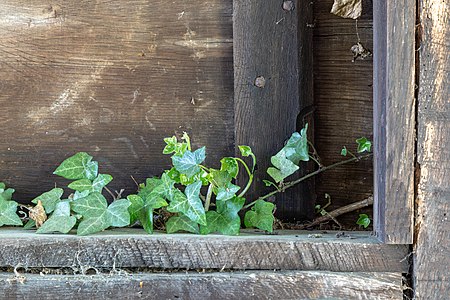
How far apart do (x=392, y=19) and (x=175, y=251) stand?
563mm

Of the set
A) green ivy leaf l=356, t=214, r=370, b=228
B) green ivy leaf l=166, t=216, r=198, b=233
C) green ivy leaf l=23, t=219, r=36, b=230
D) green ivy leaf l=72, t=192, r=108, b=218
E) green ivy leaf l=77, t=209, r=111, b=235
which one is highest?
green ivy leaf l=72, t=192, r=108, b=218

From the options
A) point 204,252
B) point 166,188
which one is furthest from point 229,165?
point 204,252

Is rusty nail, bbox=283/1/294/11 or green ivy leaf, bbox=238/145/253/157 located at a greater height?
rusty nail, bbox=283/1/294/11

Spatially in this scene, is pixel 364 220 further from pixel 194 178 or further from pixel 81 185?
pixel 81 185

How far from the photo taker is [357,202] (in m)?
1.59

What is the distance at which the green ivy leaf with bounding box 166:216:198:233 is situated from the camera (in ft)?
4.46

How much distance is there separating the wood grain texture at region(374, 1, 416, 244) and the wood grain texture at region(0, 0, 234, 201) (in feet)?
1.58

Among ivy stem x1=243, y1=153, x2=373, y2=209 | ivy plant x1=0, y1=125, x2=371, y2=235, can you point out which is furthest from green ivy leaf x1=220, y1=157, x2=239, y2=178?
ivy stem x1=243, y1=153, x2=373, y2=209

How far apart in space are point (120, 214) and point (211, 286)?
0.82ft

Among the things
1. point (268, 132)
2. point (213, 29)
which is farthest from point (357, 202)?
point (213, 29)

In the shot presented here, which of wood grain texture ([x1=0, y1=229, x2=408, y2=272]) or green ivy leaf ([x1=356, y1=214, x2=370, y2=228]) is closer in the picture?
wood grain texture ([x1=0, y1=229, x2=408, y2=272])

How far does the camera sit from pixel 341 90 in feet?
5.24

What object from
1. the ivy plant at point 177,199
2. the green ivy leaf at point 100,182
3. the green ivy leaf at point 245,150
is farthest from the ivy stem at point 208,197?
the green ivy leaf at point 100,182

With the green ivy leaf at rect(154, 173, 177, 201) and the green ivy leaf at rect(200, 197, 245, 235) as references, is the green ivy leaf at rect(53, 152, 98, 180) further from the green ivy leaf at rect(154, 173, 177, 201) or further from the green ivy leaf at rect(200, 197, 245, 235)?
the green ivy leaf at rect(200, 197, 245, 235)
